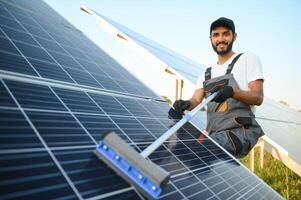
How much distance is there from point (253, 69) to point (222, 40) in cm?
83

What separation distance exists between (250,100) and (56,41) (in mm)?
2881

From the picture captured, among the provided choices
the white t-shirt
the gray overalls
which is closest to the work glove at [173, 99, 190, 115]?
the gray overalls

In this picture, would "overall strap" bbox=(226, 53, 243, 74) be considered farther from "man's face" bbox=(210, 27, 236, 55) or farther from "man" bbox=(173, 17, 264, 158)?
"man's face" bbox=(210, 27, 236, 55)

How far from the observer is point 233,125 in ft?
14.5

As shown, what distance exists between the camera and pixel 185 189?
2383mm

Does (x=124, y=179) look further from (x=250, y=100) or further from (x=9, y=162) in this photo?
(x=250, y=100)

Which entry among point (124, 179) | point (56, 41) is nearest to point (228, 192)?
point (124, 179)

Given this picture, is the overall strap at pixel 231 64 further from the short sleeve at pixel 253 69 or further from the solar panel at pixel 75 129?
the solar panel at pixel 75 129

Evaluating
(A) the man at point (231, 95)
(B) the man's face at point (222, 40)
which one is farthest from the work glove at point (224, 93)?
(B) the man's face at point (222, 40)

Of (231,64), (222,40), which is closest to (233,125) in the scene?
(231,64)

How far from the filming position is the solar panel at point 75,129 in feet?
5.39

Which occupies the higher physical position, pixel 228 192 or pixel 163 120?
pixel 163 120

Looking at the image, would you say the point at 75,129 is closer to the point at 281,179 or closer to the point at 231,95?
the point at 231,95

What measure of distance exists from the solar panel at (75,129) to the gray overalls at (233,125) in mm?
501
